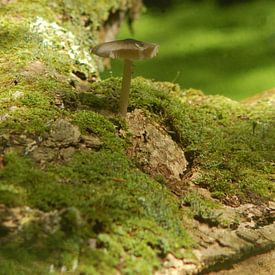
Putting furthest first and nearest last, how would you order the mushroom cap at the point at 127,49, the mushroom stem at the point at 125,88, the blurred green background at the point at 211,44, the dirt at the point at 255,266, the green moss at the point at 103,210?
the blurred green background at the point at 211,44
the mushroom stem at the point at 125,88
the mushroom cap at the point at 127,49
the dirt at the point at 255,266
the green moss at the point at 103,210

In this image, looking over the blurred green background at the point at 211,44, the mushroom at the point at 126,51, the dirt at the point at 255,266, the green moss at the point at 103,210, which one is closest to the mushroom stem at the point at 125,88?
the mushroom at the point at 126,51

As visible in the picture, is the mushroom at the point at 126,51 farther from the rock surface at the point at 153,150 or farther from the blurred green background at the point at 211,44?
the blurred green background at the point at 211,44

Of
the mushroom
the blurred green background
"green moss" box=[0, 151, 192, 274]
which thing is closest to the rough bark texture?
"green moss" box=[0, 151, 192, 274]

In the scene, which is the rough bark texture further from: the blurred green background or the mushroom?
the blurred green background

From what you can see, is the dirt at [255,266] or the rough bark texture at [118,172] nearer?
the rough bark texture at [118,172]

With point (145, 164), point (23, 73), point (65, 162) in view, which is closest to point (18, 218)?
point (65, 162)
